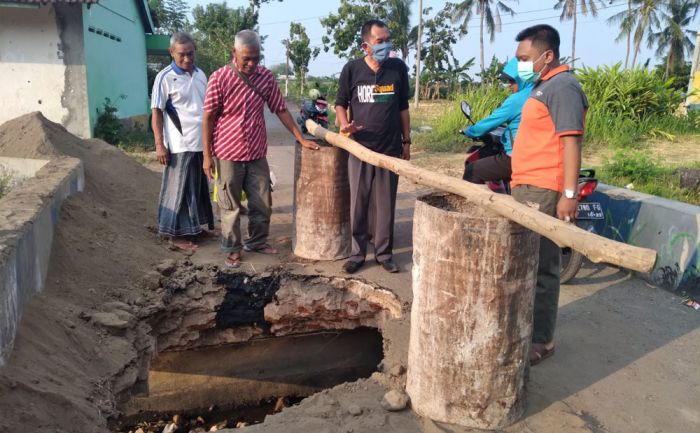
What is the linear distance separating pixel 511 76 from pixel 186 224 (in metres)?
3.05

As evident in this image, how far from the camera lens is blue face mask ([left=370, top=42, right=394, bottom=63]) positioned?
4129mm

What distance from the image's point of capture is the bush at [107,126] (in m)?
11.2

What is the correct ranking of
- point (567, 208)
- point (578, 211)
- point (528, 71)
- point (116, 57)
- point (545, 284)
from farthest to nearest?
point (116, 57) → point (578, 211) → point (545, 284) → point (528, 71) → point (567, 208)

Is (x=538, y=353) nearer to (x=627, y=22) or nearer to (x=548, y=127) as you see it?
(x=548, y=127)

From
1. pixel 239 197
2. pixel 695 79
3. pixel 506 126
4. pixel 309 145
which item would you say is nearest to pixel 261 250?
pixel 239 197

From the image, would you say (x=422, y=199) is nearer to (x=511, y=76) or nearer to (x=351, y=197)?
(x=511, y=76)

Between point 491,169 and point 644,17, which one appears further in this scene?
point 644,17

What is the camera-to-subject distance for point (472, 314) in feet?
8.14

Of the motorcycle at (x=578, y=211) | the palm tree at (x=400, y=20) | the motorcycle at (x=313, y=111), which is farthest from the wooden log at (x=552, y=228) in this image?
the palm tree at (x=400, y=20)

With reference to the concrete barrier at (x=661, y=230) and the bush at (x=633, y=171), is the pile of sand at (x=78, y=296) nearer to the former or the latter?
the concrete barrier at (x=661, y=230)

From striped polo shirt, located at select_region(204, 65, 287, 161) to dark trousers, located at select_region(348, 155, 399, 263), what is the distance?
0.81 meters

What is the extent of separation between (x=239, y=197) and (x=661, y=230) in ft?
11.6

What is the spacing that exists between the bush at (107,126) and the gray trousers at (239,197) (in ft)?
25.8

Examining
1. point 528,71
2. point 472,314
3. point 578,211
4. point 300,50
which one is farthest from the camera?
point 300,50
